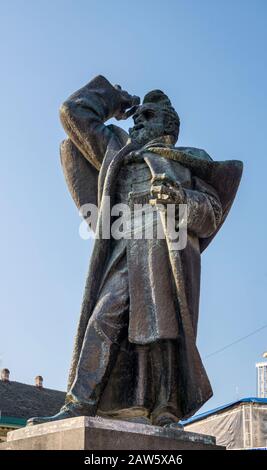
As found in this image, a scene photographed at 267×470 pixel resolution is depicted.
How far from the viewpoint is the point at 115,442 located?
19.1ft

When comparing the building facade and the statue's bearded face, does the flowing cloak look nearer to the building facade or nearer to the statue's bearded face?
the statue's bearded face

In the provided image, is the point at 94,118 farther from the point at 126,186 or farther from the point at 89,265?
the point at 89,265

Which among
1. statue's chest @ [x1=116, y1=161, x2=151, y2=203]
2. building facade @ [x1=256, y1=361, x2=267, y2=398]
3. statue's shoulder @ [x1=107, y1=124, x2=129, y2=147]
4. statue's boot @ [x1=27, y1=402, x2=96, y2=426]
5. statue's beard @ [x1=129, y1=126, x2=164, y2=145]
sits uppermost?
building facade @ [x1=256, y1=361, x2=267, y2=398]

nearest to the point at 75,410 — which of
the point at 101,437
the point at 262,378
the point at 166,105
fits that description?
the point at 101,437

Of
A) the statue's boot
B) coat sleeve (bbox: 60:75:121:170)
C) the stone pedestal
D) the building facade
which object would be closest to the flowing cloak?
coat sleeve (bbox: 60:75:121:170)

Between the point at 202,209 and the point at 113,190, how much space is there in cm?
89

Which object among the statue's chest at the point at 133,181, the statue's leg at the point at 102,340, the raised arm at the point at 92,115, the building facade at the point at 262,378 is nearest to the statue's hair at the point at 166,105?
the raised arm at the point at 92,115

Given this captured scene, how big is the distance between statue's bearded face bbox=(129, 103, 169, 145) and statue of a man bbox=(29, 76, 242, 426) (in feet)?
0.03

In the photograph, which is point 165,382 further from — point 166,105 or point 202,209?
point 166,105

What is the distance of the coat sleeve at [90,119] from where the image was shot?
7895mm

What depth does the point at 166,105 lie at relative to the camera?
8.04m

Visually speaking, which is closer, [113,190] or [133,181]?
[113,190]

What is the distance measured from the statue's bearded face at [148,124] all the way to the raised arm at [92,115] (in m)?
0.27

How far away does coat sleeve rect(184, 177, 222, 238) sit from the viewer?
23.4 ft
